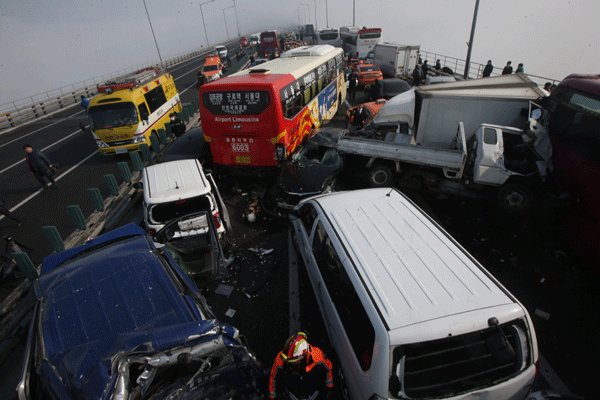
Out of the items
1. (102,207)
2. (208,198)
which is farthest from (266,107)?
(102,207)

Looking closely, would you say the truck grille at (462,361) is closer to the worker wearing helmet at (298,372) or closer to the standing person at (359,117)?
the worker wearing helmet at (298,372)

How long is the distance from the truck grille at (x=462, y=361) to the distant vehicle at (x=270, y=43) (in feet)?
145

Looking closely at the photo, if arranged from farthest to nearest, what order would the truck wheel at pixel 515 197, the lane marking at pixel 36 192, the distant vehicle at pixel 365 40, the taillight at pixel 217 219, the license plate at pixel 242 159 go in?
the distant vehicle at pixel 365 40
the lane marking at pixel 36 192
the license plate at pixel 242 159
the truck wheel at pixel 515 197
the taillight at pixel 217 219

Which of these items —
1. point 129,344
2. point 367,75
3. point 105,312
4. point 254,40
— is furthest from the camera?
point 254,40

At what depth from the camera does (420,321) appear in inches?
119

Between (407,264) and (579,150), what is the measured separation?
6025 mm

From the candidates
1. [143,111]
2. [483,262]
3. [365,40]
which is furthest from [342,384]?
[365,40]

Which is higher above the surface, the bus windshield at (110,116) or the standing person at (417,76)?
the bus windshield at (110,116)

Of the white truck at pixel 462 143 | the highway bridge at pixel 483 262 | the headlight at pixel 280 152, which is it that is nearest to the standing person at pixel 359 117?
the white truck at pixel 462 143

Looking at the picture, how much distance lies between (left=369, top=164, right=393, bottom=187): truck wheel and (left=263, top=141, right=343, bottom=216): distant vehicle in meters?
1.02

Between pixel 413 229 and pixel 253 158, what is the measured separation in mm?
6435

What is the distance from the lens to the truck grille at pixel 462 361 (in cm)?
308

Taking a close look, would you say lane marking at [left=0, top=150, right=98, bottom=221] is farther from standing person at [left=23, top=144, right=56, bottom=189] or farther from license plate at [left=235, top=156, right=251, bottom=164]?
license plate at [left=235, top=156, right=251, bottom=164]

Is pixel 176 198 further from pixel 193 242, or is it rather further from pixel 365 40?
pixel 365 40
